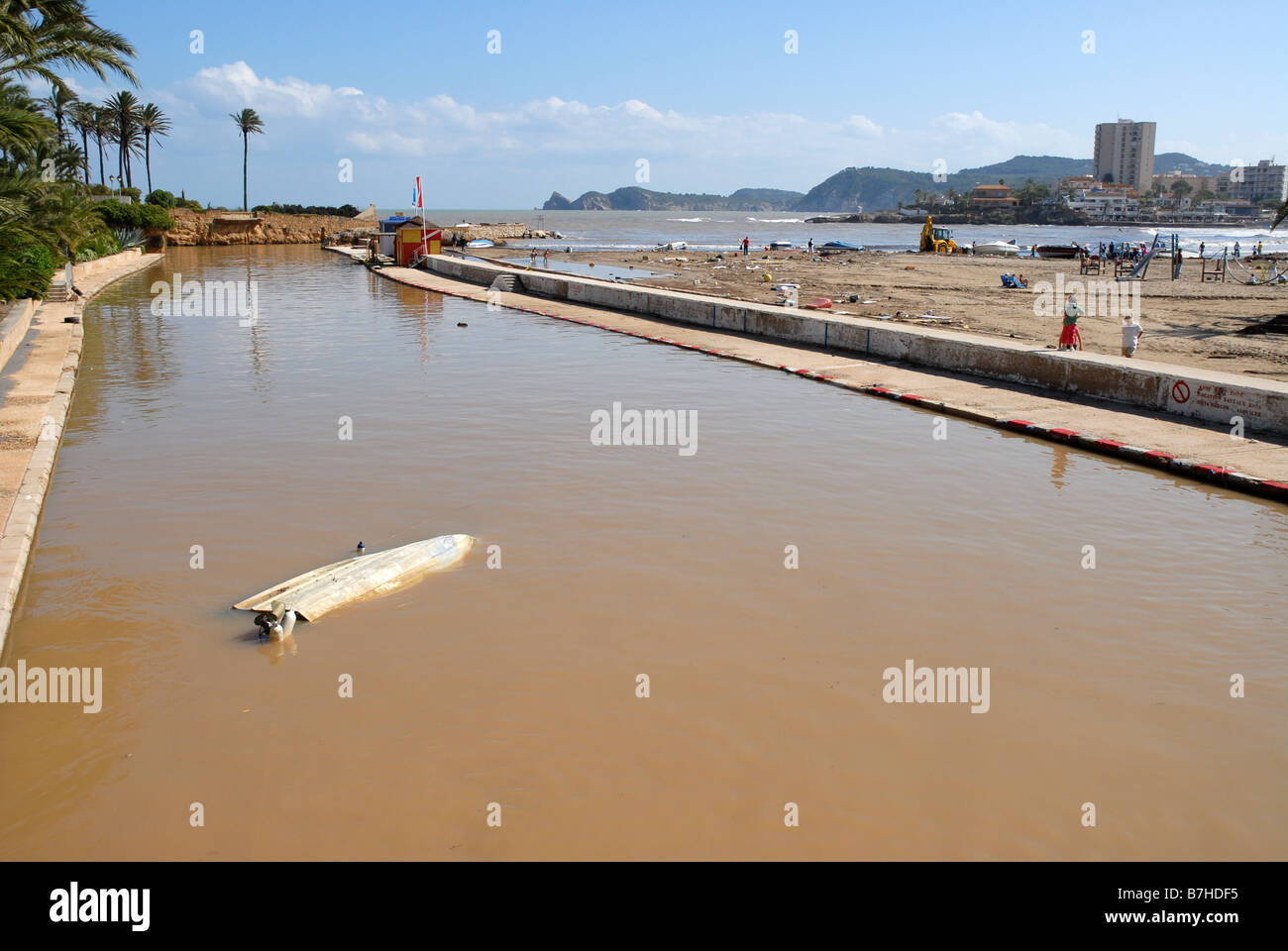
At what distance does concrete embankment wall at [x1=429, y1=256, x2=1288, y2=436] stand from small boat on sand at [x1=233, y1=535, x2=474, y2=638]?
9728 millimetres

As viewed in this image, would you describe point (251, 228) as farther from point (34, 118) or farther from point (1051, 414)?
point (1051, 414)

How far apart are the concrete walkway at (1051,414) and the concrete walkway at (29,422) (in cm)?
1086

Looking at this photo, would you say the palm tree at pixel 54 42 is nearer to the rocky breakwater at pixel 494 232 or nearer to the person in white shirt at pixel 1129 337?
the person in white shirt at pixel 1129 337

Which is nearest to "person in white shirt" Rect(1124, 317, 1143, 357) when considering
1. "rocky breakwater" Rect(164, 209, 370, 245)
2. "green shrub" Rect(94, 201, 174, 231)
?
"green shrub" Rect(94, 201, 174, 231)

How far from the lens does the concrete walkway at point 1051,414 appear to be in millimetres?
10609

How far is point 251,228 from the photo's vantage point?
6862cm

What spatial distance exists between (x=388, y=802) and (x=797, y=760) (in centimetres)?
214

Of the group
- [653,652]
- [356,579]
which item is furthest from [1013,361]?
[356,579]

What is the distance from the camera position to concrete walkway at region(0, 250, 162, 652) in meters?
7.82

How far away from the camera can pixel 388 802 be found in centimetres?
495
